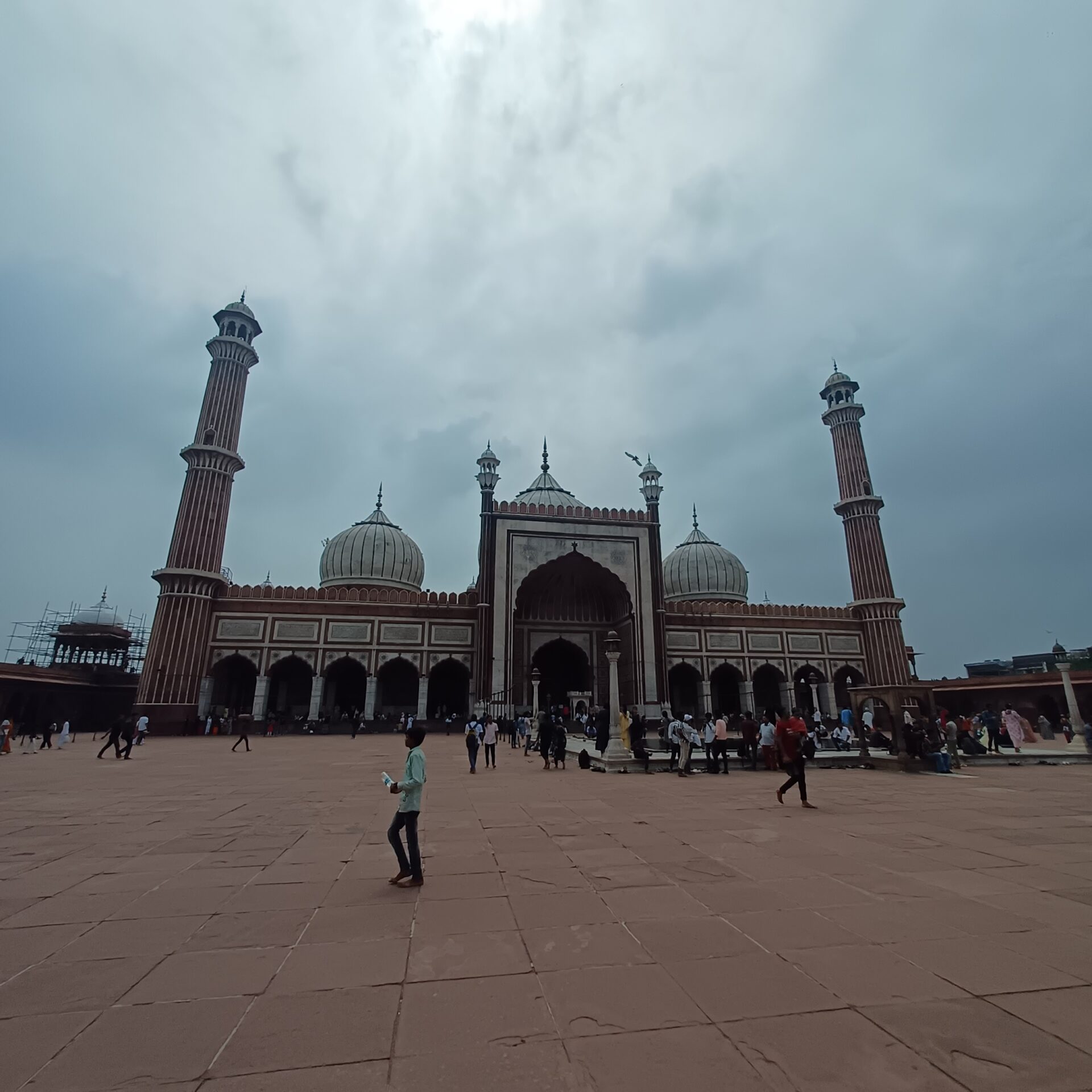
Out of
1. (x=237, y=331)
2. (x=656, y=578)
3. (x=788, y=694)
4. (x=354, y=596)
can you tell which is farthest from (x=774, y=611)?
(x=237, y=331)

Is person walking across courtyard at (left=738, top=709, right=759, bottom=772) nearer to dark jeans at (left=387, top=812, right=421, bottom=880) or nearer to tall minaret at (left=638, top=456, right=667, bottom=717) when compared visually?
dark jeans at (left=387, top=812, right=421, bottom=880)

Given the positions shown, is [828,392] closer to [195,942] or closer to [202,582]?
[202,582]

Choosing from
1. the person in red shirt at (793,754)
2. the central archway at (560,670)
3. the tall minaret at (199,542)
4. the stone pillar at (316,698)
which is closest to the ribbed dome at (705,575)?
the central archway at (560,670)

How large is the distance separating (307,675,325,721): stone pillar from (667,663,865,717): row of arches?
57.5 ft

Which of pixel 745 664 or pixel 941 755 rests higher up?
pixel 745 664

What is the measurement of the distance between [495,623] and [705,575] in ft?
58.9

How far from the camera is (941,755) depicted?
37.9ft

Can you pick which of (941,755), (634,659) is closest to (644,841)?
(941,755)

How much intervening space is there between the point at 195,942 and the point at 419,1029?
68.1 inches

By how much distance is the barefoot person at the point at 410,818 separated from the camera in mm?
4371

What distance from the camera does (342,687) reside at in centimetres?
3194

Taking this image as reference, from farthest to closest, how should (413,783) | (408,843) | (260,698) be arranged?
(260,698), (413,783), (408,843)

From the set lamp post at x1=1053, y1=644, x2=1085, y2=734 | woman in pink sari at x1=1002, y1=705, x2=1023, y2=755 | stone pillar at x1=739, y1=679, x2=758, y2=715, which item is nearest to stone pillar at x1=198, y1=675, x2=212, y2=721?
stone pillar at x1=739, y1=679, x2=758, y2=715

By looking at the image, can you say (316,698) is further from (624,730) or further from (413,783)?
(413,783)
